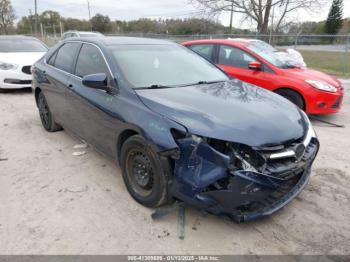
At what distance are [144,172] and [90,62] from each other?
1.68 m

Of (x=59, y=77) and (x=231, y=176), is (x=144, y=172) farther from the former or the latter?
(x=59, y=77)

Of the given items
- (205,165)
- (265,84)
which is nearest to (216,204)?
(205,165)

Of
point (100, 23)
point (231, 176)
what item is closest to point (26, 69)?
point (231, 176)

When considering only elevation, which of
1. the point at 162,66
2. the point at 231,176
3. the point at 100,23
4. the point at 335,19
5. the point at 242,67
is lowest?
the point at 231,176

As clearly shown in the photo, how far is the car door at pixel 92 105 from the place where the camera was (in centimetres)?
333

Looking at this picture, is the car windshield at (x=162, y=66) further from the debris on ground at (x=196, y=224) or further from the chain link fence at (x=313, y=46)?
the chain link fence at (x=313, y=46)

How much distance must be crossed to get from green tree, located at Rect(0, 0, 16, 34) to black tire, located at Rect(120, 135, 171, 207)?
6622cm

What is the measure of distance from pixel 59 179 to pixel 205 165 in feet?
6.86

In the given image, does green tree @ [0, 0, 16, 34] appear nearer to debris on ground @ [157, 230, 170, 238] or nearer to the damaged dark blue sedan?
the damaged dark blue sedan

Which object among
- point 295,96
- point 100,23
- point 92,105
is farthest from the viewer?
point 100,23

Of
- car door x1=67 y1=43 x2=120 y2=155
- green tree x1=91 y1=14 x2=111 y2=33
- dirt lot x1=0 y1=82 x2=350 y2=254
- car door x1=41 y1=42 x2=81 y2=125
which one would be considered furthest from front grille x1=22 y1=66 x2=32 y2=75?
green tree x1=91 y1=14 x2=111 y2=33

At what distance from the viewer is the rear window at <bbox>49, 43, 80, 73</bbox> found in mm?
4340

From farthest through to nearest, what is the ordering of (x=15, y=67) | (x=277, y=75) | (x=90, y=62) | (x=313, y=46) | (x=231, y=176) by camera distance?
(x=313, y=46) < (x=15, y=67) < (x=277, y=75) < (x=90, y=62) < (x=231, y=176)

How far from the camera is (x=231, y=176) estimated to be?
2432 millimetres
